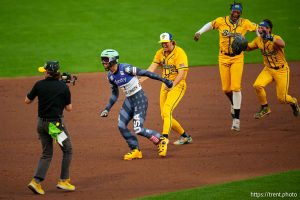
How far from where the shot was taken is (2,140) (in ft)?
54.9

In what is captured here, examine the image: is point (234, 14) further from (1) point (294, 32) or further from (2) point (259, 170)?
(1) point (294, 32)

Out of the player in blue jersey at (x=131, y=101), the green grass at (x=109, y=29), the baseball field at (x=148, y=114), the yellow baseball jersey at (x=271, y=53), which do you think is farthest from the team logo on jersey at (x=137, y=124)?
the green grass at (x=109, y=29)

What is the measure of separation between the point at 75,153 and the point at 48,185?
7.38 feet

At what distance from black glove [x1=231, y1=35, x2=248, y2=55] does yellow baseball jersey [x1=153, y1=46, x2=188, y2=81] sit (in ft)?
5.21

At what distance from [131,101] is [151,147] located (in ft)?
5.16

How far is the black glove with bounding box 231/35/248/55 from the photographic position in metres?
16.8

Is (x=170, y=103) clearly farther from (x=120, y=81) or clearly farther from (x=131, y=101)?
(x=120, y=81)

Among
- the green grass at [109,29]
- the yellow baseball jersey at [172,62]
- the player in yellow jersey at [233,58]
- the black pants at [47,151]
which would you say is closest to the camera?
the black pants at [47,151]

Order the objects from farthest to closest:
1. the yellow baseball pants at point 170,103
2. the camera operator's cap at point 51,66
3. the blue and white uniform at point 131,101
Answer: the yellow baseball pants at point 170,103
the blue and white uniform at point 131,101
the camera operator's cap at point 51,66

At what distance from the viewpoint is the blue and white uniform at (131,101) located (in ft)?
48.6

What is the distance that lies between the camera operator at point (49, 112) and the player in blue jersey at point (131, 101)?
179 centimetres

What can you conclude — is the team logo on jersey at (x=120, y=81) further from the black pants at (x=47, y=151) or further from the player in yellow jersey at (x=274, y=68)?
the player in yellow jersey at (x=274, y=68)

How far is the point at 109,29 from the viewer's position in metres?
28.6

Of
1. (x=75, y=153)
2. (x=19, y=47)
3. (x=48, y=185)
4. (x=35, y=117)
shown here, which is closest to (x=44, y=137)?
(x=48, y=185)
